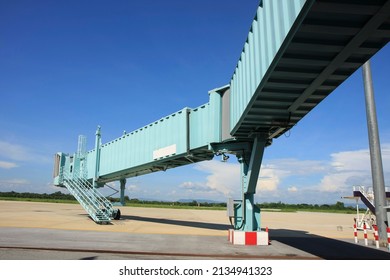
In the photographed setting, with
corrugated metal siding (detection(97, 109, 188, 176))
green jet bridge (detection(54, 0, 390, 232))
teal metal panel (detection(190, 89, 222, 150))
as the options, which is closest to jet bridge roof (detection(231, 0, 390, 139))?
green jet bridge (detection(54, 0, 390, 232))

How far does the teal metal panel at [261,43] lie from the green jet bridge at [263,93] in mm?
24

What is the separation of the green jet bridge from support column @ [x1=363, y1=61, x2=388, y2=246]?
7396 mm

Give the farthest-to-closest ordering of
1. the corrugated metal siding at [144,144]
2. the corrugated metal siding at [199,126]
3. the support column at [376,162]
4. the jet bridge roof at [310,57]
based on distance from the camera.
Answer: the corrugated metal siding at [144,144], the support column at [376,162], the corrugated metal siding at [199,126], the jet bridge roof at [310,57]

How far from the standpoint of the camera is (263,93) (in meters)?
10.8

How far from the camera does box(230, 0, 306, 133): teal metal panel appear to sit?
7.58 m

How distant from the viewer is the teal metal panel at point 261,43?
7578mm

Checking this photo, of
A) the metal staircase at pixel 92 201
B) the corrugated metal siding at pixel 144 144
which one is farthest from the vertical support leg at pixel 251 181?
the metal staircase at pixel 92 201

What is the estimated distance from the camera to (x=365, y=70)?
20.3 metres

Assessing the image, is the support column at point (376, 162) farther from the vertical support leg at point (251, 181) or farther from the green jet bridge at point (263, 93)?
the vertical support leg at point (251, 181)

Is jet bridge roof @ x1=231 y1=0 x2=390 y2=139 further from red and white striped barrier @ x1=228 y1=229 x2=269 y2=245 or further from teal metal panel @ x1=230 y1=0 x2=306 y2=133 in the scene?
red and white striped barrier @ x1=228 y1=229 x2=269 y2=245

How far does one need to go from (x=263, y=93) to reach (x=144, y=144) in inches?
558

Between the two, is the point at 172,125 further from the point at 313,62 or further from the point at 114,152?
the point at 313,62
